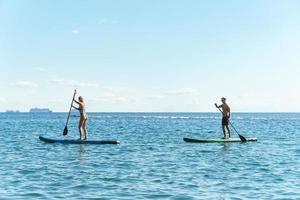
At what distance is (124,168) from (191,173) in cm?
271

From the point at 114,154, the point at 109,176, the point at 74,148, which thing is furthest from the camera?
the point at 74,148

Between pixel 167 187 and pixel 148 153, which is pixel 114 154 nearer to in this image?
pixel 148 153

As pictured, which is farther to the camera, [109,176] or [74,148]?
[74,148]

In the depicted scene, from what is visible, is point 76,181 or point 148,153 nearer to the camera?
point 76,181

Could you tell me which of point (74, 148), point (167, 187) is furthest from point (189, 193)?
point (74, 148)

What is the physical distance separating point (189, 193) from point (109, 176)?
373 cm

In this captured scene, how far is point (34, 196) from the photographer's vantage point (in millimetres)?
13305

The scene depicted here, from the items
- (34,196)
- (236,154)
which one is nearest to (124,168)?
(34,196)

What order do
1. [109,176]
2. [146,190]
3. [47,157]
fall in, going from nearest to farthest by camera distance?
[146,190], [109,176], [47,157]

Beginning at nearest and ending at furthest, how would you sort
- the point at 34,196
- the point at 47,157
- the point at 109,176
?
the point at 34,196 → the point at 109,176 → the point at 47,157

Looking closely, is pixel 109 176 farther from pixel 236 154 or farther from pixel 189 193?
pixel 236 154

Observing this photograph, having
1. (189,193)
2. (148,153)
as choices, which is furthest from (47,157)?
(189,193)

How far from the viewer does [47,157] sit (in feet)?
73.4

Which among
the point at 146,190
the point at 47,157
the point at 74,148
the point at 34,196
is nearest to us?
the point at 34,196
